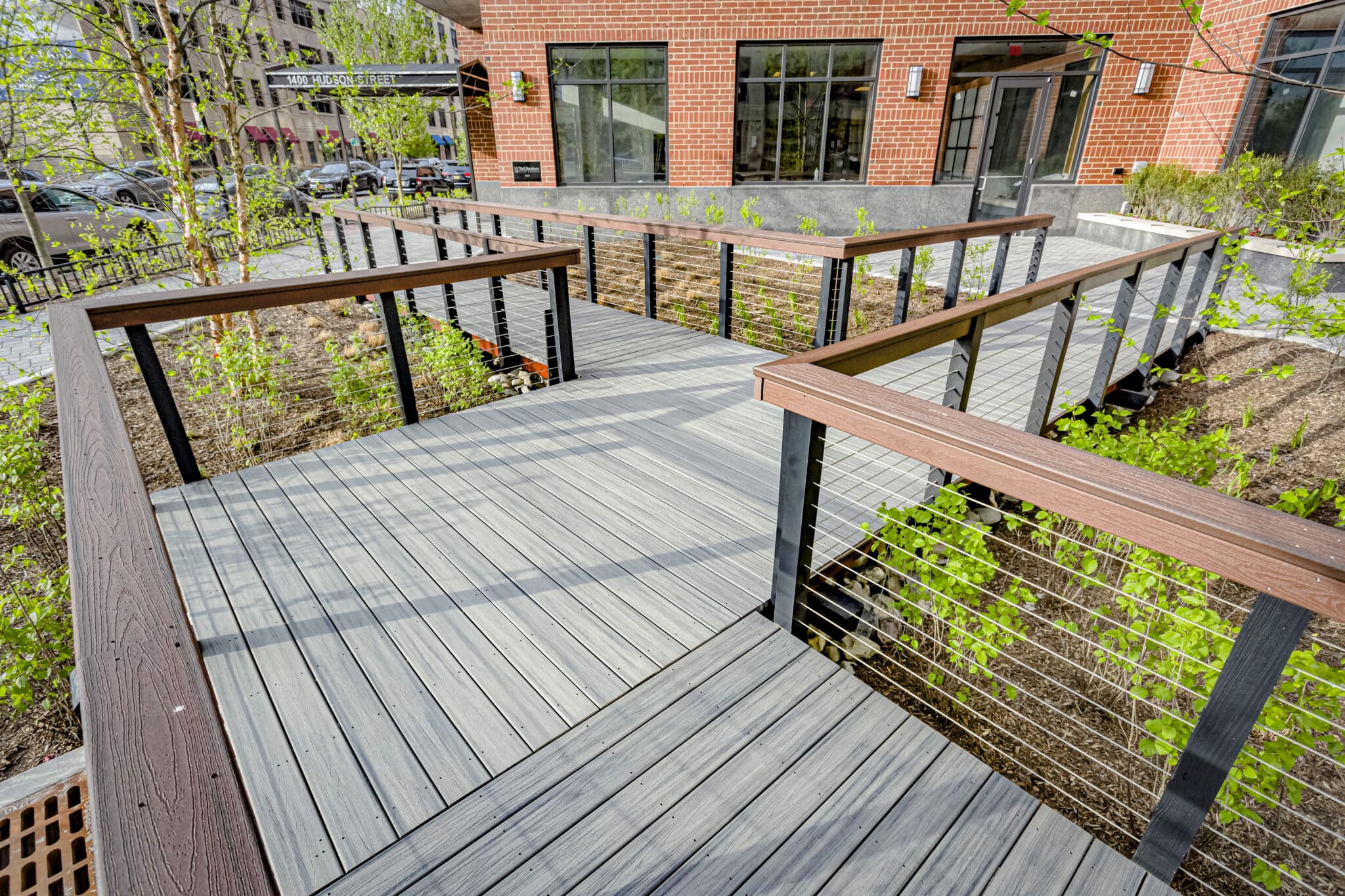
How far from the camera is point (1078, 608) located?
264cm

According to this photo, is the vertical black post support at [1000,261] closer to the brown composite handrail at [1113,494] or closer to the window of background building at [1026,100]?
the brown composite handrail at [1113,494]

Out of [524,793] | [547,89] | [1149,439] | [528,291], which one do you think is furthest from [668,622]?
[547,89]

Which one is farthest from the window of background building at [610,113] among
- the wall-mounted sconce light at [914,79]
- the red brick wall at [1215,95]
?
the red brick wall at [1215,95]

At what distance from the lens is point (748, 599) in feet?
8.09

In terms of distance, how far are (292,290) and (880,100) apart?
32.8 feet

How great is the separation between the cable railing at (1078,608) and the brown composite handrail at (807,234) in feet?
4.22

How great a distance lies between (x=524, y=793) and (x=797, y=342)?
15.2ft

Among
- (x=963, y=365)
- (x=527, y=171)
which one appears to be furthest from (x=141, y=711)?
(x=527, y=171)

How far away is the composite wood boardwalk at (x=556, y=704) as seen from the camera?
1.62 m

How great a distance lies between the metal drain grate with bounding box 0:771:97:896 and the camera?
184 cm

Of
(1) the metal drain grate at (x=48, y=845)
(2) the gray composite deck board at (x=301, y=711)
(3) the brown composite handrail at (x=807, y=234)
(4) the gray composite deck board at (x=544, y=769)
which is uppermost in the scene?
(3) the brown composite handrail at (x=807, y=234)

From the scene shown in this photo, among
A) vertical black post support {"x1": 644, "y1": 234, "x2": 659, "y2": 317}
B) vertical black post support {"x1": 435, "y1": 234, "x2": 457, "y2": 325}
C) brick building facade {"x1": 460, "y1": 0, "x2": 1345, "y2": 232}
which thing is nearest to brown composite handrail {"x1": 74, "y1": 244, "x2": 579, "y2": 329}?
vertical black post support {"x1": 435, "y1": 234, "x2": 457, "y2": 325}

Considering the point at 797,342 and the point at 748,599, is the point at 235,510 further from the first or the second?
the point at 797,342

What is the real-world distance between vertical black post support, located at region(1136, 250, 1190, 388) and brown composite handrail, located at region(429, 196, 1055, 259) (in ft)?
4.08
